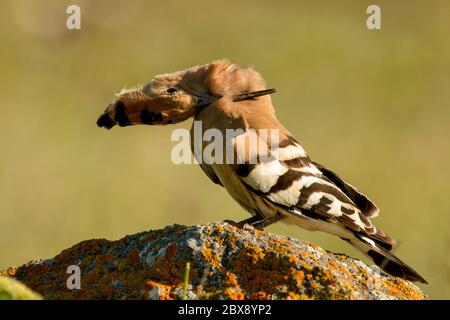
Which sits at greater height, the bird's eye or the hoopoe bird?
the bird's eye

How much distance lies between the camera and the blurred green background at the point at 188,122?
29.7 ft

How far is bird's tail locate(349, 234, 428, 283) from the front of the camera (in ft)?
16.1

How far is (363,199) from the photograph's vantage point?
5688 mm

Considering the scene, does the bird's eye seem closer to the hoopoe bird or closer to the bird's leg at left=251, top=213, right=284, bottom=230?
the hoopoe bird

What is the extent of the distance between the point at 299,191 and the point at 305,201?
7 cm

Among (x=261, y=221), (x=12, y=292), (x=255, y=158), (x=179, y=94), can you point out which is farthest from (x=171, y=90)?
(x=12, y=292)

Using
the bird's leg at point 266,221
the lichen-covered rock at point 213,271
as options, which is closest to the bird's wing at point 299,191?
the bird's leg at point 266,221

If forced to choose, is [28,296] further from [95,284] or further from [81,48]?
[81,48]

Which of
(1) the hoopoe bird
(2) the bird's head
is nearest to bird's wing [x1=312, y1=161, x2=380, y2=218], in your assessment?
(1) the hoopoe bird

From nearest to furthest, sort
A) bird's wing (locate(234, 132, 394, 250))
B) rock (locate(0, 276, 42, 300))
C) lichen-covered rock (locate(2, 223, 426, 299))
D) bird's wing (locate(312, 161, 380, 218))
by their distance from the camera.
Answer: rock (locate(0, 276, 42, 300)) < lichen-covered rock (locate(2, 223, 426, 299)) < bird's wing (locate(234, 132, 394, 250)) < bird's wing (locate(312, 161, 380, 218))

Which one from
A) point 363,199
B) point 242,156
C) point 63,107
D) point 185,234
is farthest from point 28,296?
point 63,107

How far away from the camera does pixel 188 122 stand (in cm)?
1106

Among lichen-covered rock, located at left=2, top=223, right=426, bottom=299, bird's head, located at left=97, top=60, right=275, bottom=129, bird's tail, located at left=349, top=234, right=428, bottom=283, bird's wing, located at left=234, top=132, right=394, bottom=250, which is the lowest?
bird's tail, located at left=349, top=234, right=428, bottom=283

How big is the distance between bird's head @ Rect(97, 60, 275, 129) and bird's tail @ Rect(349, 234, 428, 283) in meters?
1.15
